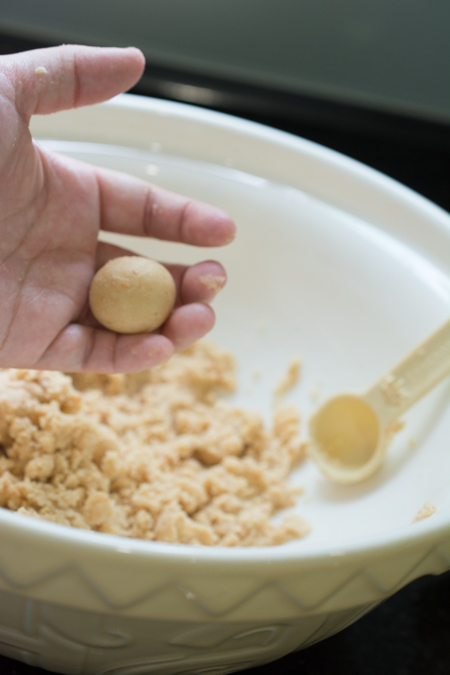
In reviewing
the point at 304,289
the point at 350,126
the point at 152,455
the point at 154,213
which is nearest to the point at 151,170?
the point at 154,213


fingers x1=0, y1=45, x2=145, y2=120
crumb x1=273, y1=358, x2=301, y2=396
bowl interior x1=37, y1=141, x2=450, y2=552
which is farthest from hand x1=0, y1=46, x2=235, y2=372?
crumb x1=273, y1=358, x2=301, y2=396

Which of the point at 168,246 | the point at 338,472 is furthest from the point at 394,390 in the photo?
the point at 168,246

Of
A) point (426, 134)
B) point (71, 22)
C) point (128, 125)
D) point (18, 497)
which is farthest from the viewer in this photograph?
point (426, 134)

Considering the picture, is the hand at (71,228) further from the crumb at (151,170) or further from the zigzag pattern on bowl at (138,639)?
the zigzag pattern on bowl at (138,639)

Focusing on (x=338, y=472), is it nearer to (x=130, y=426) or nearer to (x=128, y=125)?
(x=130, y=426)

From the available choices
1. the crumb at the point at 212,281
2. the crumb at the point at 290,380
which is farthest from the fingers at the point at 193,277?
the crumb at the point at 290,380

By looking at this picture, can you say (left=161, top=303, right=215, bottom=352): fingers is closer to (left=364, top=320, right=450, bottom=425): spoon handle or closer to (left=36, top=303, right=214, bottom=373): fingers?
(left=36, top=303, right=214, bottom=373): fingers
